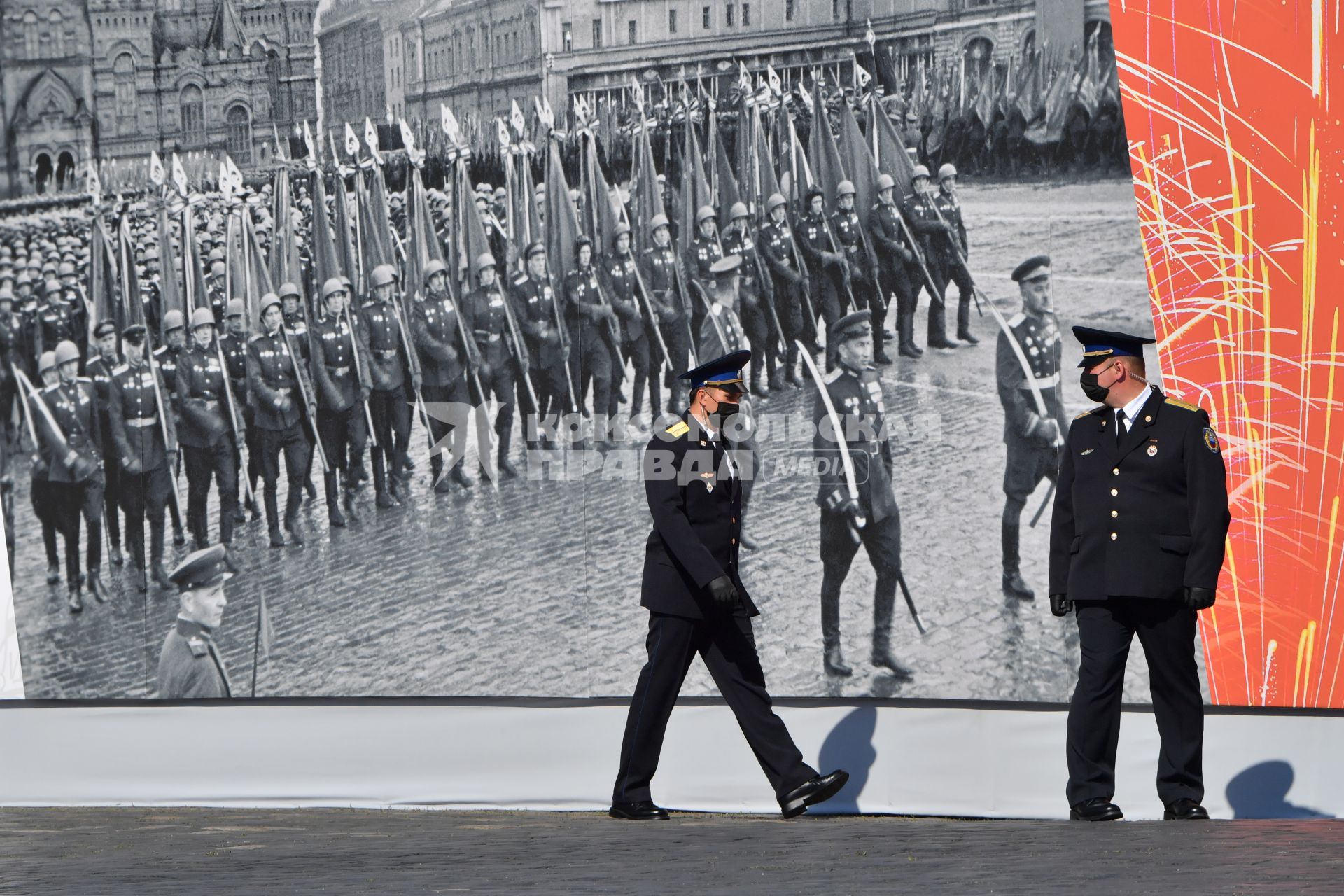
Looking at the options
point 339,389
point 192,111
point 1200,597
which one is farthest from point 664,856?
point 192,111

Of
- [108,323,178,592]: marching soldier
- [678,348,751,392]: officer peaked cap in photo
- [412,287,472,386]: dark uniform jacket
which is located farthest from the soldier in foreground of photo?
[678,348,751,392]: officer peaked cap in photo

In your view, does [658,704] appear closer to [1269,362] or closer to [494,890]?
[494,890]

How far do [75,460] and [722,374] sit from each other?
363cm


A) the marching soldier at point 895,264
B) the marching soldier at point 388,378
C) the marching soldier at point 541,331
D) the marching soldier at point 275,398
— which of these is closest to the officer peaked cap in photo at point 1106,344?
the marching soldier at point 895,264

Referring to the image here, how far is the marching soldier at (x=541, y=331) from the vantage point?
7.84 meters

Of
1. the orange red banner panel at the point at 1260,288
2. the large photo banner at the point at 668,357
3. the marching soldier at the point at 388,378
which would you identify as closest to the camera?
the orange red banner panel at the point at 1260,288

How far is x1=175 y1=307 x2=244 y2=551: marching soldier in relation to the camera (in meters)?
8.12

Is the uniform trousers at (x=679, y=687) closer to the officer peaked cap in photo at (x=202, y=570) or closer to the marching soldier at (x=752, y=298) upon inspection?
the marching soldier at (x=752, y=298)

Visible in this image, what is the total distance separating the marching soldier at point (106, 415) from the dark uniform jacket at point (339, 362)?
3.04 ft

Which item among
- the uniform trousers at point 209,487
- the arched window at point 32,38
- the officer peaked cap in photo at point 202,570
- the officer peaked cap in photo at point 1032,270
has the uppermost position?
the arched window at point 32,38

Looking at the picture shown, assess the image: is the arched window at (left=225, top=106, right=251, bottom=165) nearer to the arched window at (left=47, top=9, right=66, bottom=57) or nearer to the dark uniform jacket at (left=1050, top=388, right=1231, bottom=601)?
the arched window at (left=47, top=9, right=66, bottom=57)

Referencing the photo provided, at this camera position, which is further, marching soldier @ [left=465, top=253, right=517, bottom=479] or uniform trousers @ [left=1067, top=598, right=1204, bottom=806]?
marching soldier @ [left=465, top=253, right=517, bottom=479]

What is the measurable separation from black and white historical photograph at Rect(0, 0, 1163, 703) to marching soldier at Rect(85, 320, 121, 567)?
0.05 ft

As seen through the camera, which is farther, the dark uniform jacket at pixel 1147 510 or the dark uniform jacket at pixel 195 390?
the dark uniform jacket at pixel 195 390
